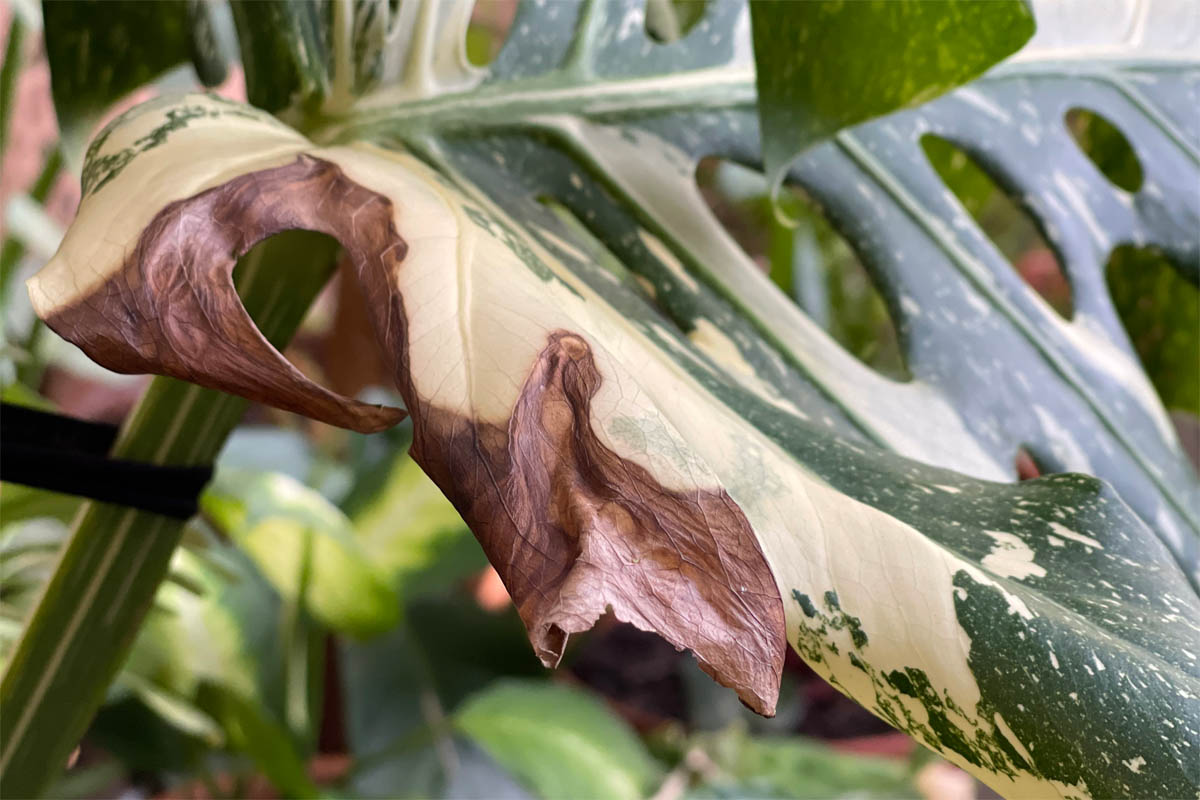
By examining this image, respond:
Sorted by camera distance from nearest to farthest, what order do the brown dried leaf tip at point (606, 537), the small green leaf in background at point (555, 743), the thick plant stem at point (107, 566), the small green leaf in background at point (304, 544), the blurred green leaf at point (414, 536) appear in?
1. the brown dried leaf tip at point (606, 537)
2. the thick plant stem at point (107, 566)
3. the small green leaf in background at point (304, 544)
4. the small green leaf in background at point (555, 743)
5. the blurred green leaf at point (414, 536)

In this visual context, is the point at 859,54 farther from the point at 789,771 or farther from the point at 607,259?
the point at 789,771

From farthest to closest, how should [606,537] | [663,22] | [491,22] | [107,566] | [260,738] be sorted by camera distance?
[491,22], [260,738], [663,22], [107,566], [606,537]

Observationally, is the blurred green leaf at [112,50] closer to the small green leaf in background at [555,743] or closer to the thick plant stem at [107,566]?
the thick plant stem at [107,566]

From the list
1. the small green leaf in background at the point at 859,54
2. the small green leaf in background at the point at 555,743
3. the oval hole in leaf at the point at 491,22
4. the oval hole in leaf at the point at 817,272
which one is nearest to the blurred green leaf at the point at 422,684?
the small green leaf in background at the point at 555,743

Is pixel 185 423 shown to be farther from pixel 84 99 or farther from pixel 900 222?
pixel 900 222

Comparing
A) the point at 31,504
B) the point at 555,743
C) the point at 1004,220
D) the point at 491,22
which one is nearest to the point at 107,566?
the point at 31,504

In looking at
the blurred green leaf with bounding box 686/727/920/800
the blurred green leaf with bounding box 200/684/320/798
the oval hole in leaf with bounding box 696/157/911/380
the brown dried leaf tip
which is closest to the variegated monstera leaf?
the brown dried leaf tip
